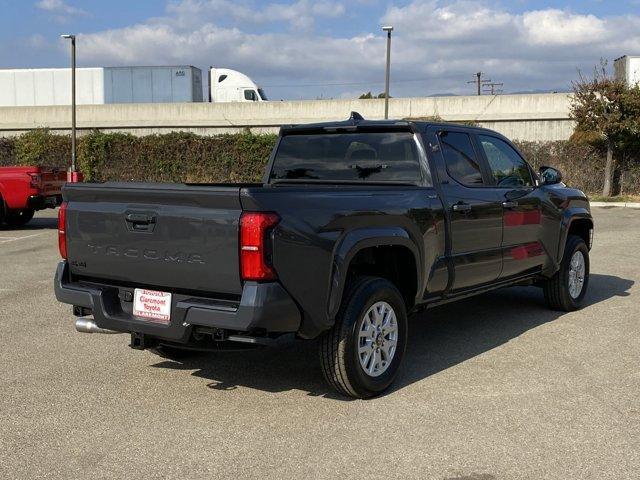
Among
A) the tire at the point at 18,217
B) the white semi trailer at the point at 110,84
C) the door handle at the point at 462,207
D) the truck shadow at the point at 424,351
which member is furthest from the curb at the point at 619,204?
the white semi trailer at the point at 110,84

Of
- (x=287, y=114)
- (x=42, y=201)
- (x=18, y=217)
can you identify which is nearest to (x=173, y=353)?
(x=42, y=201)

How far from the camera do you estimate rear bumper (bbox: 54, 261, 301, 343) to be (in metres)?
4.07

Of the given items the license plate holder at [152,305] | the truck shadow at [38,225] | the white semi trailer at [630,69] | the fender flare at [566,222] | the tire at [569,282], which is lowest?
the truck shadow at [38,225]

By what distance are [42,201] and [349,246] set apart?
39.5 feet

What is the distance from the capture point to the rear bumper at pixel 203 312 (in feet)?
13.3

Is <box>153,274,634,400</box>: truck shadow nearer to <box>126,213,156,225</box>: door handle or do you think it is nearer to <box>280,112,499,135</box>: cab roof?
<box>126,213,156,225</box>: door handle

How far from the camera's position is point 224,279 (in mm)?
4160

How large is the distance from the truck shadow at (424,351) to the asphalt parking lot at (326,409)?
23mm

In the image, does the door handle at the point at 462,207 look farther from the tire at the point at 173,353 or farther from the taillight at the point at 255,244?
the tire at the point at 173,353

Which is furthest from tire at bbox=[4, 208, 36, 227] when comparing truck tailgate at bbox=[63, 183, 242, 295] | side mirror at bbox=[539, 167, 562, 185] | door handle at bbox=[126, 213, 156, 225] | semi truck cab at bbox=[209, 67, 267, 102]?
semi truck cab at bbox=[209, 67, 267, 102]

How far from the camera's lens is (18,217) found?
53.0ft

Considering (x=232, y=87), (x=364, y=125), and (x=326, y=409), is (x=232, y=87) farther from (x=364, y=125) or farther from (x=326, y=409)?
(x=326, y=409)

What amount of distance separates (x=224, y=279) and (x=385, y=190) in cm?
147

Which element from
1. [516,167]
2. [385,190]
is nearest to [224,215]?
[385,190]
